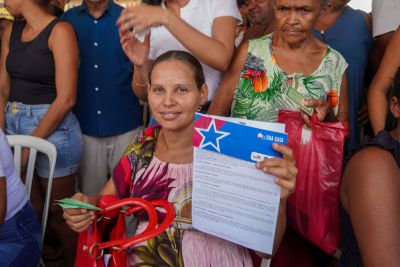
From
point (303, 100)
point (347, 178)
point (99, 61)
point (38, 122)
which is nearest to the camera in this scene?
point (347, 178)

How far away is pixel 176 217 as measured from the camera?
1.49m

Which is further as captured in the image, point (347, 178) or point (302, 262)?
point (302, 262)

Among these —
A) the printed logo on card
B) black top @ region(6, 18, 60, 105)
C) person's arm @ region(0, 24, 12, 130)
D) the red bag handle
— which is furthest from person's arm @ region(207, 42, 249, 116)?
person's arm @ region(0, 24, 12, 130)

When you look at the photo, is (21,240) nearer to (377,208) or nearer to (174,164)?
(174,164)

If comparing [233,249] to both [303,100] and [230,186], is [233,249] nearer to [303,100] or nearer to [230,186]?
[230,186]

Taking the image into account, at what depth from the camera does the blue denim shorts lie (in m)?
2.25

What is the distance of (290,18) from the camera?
170cm

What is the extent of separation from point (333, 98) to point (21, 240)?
1383 mm

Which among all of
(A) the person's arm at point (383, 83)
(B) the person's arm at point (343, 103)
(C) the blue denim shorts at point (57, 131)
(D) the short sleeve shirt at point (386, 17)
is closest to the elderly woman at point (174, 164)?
(B) the person's arm at point (343, 103)

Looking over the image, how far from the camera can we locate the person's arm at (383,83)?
188 centimetres


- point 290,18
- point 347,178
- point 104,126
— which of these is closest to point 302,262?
point 347,178

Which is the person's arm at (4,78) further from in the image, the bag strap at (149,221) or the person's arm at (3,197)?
the bag strap at (149,221)

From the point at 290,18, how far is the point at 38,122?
1.42 m

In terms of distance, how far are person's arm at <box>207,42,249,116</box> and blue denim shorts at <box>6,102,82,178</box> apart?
89cm
